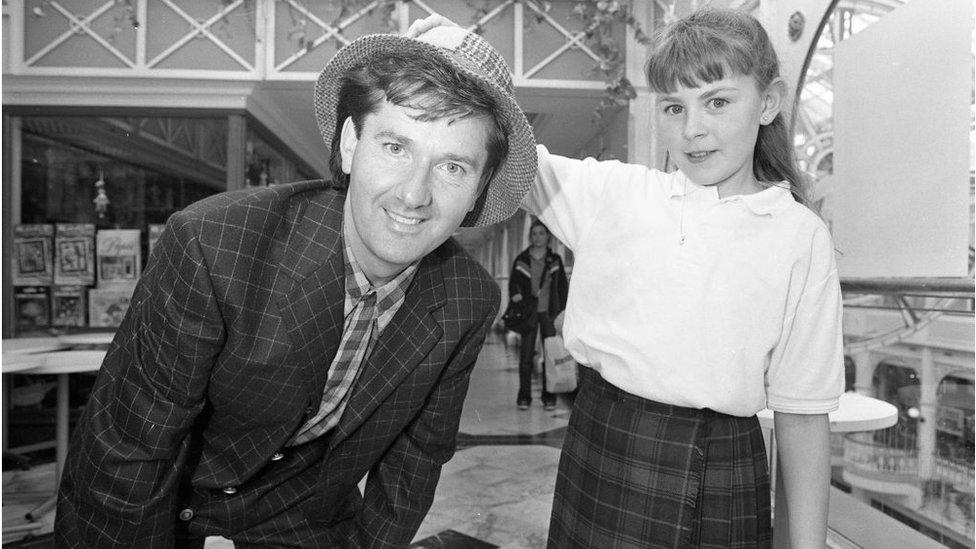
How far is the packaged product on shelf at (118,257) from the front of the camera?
4.32 metres

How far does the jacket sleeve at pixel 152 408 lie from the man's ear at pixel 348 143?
289 mm

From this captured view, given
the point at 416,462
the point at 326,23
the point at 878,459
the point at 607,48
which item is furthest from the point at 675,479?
the point at 326,23

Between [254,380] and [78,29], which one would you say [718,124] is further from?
[78,29]

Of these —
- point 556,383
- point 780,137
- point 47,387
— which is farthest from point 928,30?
point 47,387

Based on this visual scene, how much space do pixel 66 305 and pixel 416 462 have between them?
12.7ft

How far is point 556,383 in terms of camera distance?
12.1ft

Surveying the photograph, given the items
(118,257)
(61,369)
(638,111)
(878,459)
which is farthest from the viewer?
(118,257)

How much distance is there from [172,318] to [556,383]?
282 cm

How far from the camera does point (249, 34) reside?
12.8 ft

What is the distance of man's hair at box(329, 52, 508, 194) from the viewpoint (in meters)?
1.09

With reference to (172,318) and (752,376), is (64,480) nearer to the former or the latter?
(172,318)

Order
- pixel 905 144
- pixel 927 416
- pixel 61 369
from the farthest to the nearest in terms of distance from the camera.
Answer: pixel 61 369 → pixel 927 416 → pixel 905 144

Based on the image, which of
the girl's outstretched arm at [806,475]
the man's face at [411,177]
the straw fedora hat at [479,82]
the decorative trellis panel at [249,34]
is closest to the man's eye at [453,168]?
the man's face at [411,177]

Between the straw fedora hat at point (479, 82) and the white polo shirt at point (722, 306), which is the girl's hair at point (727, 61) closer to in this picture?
the white polo shirt at point (722, 306)
